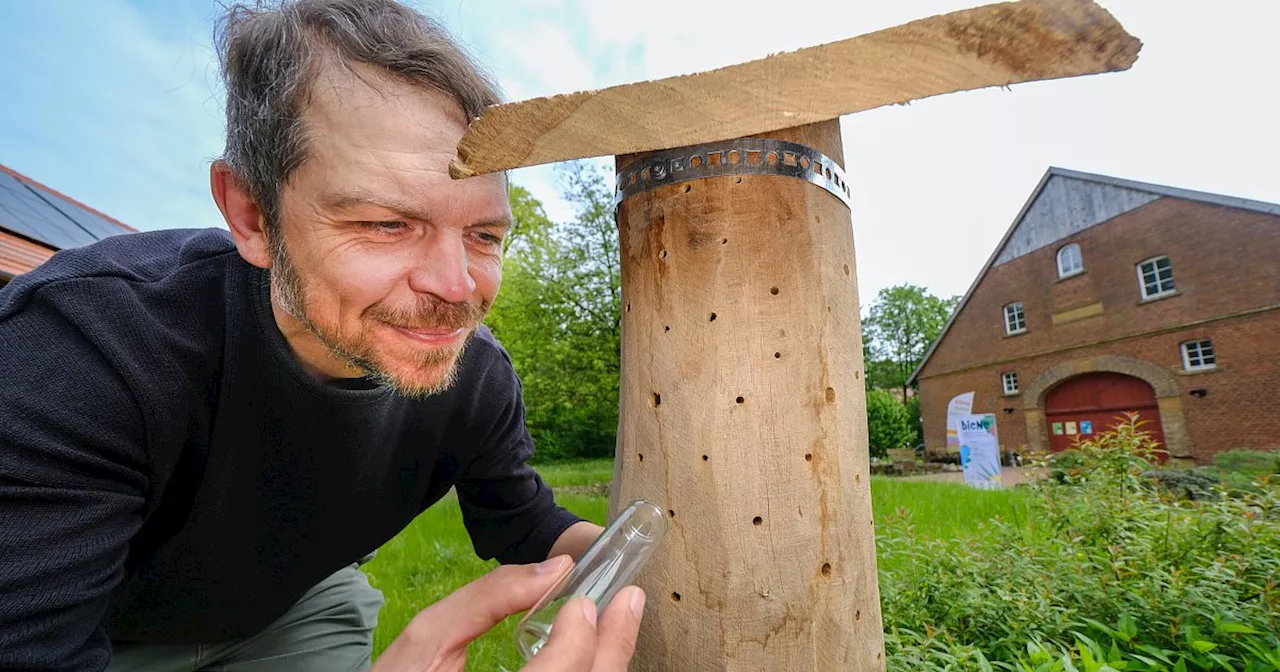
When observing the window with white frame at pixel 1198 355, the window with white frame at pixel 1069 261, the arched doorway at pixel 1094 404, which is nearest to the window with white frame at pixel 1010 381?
the arched doorway at pixel 1094 404

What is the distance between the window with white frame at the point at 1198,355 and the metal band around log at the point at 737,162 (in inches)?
674

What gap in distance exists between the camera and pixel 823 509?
0.90 meters

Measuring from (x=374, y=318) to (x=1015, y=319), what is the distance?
20.6 metres

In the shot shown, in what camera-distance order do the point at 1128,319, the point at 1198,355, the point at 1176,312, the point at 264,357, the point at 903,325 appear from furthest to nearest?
the point at 903,325, the point at 1128,319, the point at 1176,312, the point at 1198,355, the point at 264,357

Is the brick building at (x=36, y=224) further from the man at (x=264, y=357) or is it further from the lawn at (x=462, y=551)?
the man at (x=264, y=357)

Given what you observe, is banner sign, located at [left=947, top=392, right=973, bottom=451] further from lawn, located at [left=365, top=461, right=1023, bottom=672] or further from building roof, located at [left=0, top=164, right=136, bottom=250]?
building roof, located at [left=0, top=164, right=136, bottom=250]

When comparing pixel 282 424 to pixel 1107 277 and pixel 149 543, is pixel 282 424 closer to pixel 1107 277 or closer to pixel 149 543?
pixel 149 543

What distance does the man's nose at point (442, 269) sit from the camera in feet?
3.55

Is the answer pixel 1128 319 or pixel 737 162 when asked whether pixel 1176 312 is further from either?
pixel 737 162

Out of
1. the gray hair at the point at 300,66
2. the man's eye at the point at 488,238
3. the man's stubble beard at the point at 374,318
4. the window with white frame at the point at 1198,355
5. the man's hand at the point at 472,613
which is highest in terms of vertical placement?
the window with white frame at the point at 1198,355

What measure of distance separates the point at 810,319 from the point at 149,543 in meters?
1.52

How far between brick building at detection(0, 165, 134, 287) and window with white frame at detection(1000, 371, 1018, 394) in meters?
20.3

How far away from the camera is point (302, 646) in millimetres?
2084

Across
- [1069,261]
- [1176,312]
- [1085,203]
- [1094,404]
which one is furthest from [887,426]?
[1176,312]
